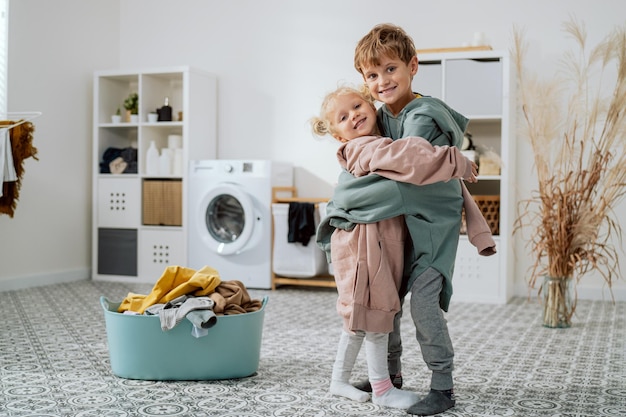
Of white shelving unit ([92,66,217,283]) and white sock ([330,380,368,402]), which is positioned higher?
white shelving unit ([92,66,217,283])

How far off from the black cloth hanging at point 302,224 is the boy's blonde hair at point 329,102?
8.77 ft

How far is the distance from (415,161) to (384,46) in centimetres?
36

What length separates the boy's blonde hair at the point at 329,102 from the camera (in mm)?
2324

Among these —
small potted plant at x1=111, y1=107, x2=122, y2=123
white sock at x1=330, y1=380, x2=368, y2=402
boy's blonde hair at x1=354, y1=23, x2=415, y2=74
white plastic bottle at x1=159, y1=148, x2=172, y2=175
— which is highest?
small potted plant at x1=111, y1=107, x2=122, y2=123

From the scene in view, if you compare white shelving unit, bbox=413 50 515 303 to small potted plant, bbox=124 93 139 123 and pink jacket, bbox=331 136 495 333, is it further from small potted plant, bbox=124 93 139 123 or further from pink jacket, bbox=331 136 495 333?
pink jacket, bbox=331 136 495 333

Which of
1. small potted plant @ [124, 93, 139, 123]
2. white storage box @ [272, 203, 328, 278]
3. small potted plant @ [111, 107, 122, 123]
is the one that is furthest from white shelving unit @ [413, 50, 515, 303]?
small potted plant @ [111, 107, 122, 123]

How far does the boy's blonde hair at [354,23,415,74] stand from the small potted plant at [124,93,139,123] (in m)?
3.77

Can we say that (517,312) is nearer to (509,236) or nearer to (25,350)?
(509,236)

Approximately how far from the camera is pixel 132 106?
577 cm

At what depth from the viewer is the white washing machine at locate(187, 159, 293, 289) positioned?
5305 millimetres

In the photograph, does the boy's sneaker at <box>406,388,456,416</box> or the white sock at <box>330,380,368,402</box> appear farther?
the white sock at <box>330,380,368,402</box>

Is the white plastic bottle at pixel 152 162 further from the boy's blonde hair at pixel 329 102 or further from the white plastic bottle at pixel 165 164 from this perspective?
the boy's blonde hair at pixel 329 102

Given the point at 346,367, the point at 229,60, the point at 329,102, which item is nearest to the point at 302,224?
the point at 229,60

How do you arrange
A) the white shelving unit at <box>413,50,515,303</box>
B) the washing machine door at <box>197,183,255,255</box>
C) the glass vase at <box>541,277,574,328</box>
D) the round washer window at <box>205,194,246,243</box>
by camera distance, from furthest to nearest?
the round washer window at <box>205,194,246,243</box>
the washing machine door at <box>197,183,255,255</box>
the white shelving unit at <box>413,50,515,303</box>
the glass vase at <box>541,277,574,328</box>
